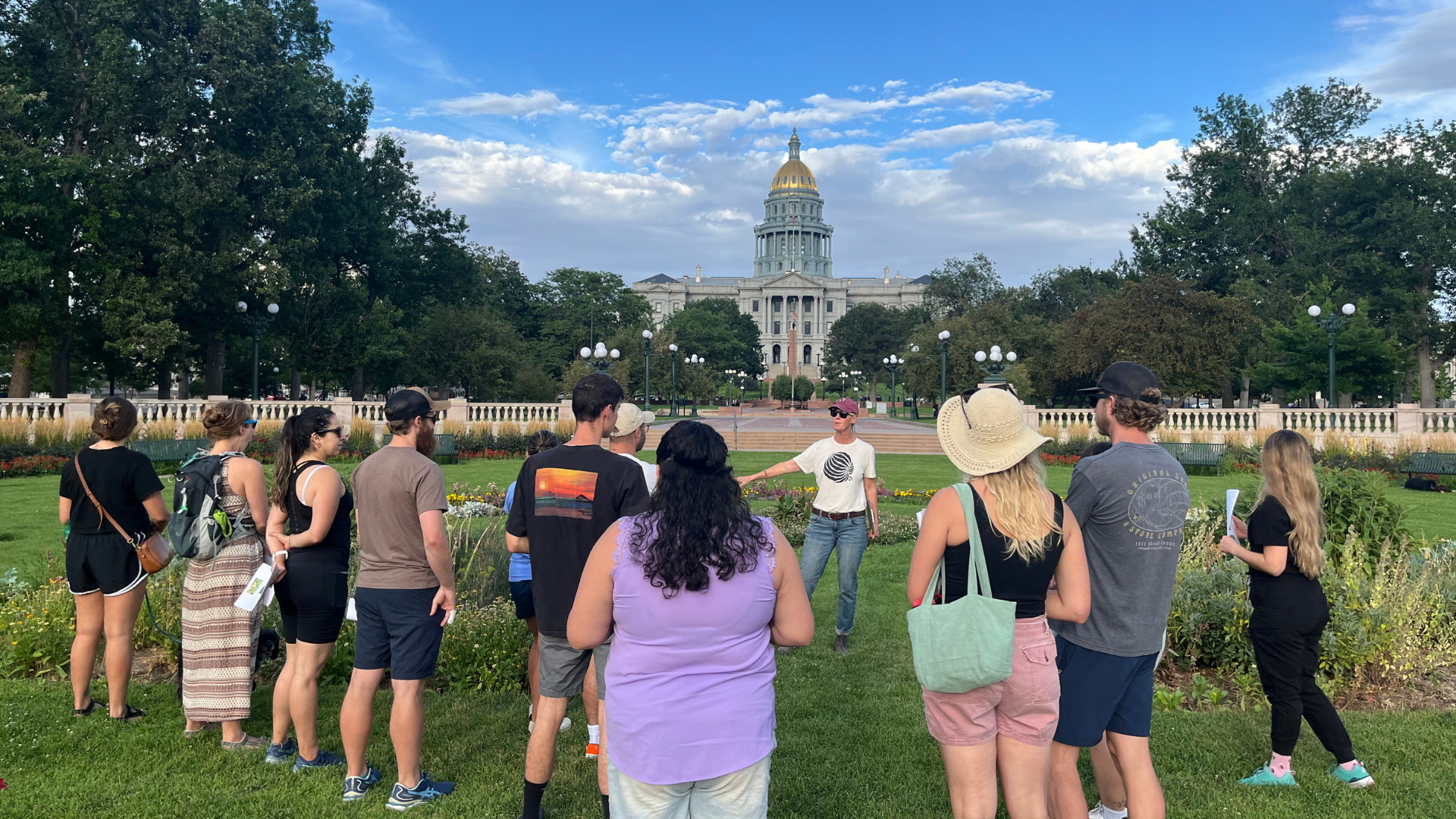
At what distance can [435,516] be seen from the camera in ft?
12.3

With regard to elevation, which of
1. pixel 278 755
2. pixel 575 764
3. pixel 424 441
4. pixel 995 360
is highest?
pixel 995 360

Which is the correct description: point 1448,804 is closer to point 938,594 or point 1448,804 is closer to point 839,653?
point 938,594

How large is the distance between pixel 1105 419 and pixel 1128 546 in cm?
58

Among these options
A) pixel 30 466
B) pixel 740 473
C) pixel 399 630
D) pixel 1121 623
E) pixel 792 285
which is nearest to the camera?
pixel 1121 623

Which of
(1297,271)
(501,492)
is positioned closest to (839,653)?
(501,492)

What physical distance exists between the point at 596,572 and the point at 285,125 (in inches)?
1435

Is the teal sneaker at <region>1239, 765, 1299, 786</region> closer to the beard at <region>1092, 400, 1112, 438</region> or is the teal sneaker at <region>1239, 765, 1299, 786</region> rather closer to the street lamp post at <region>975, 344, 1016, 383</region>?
the beard at <region>1092, 400, 1112, 438</region>

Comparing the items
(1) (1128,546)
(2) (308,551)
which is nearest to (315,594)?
(2) (308,551)

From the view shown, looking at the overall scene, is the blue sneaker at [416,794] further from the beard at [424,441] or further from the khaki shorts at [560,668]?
the beard at [424,441]

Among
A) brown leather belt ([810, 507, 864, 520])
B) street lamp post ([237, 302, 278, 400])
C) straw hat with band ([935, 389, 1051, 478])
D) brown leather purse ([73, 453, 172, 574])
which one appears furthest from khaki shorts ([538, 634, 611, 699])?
street lamp post ([237, 302, 278, 400])

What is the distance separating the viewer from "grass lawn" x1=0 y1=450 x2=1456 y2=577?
9.80 m

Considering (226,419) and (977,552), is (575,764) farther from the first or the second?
(977,552)

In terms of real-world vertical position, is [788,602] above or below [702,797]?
above

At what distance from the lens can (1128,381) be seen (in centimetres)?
342
